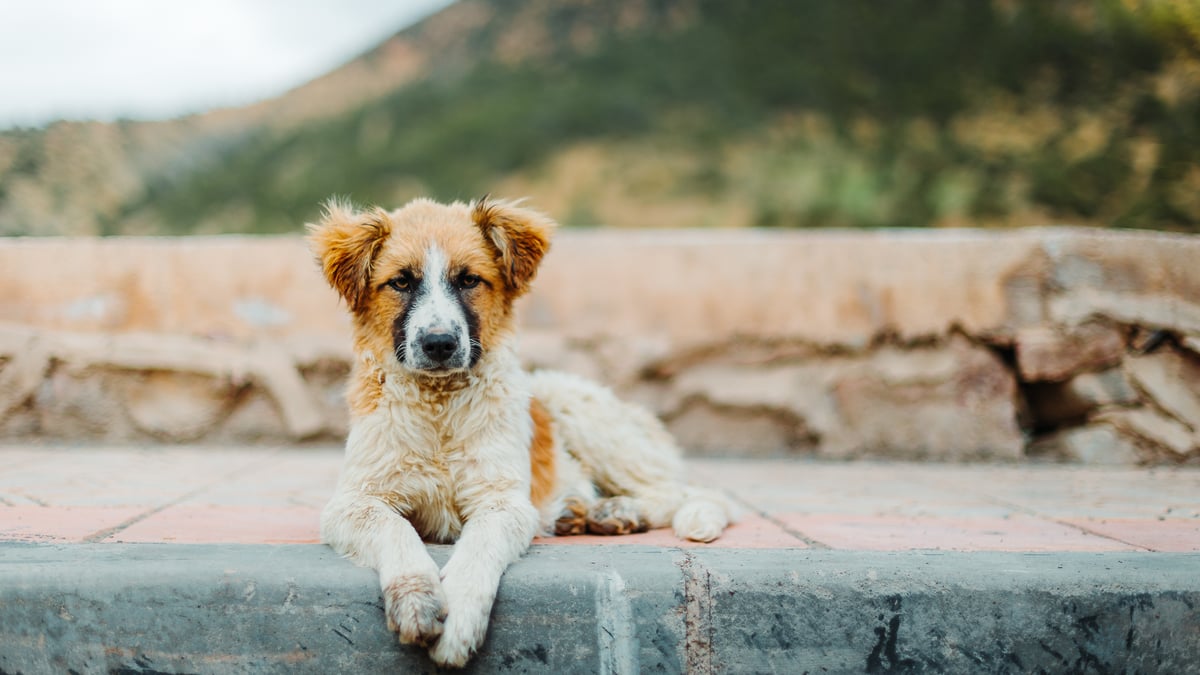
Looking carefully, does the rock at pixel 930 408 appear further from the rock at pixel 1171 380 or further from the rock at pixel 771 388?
the rock at pixel 1171 380

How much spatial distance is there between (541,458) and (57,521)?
1.74m

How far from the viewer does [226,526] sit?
9.50 feet

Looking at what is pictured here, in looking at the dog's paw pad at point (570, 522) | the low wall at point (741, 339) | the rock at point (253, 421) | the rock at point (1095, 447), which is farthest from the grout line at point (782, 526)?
the rock at point (253, 421)

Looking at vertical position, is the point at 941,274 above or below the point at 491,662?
above

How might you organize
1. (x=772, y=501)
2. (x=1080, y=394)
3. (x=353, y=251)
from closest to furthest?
(x=353, y=251) → (x=772, y=501) → (x=1080, y=394)

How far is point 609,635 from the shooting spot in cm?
226

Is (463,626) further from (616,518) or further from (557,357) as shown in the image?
(557,357)

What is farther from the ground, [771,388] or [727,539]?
[771,388]

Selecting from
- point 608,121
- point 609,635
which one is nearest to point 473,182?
point 608,121

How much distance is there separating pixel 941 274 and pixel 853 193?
8096 millimetres

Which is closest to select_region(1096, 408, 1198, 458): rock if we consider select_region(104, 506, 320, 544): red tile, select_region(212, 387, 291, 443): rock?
select_region(104, 506, 320, 544): red tile

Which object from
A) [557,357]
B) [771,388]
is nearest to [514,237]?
[557,357]

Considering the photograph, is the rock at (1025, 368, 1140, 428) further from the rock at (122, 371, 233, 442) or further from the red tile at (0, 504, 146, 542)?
the rock at (122, 371, 233, 442)

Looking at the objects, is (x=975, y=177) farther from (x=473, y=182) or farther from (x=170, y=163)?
(x=170, y=163)
